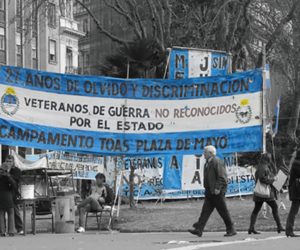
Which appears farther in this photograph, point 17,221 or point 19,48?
point 19,48

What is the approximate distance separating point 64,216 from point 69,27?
4622 cm

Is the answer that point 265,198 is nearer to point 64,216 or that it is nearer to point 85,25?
point 64,216

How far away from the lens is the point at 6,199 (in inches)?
625

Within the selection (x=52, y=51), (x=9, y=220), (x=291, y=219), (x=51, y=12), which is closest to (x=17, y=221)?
(x=9, y=220)

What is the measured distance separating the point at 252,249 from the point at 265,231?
4.54 metres

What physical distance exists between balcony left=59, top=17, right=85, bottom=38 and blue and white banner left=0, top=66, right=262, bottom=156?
140 feet

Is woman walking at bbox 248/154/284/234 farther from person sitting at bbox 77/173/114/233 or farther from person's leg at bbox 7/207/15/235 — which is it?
person's leg at bbox 7/207/15/235

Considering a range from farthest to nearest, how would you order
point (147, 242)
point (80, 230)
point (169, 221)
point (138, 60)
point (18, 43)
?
point (18, 43) < point (138, 60) < point (169, 221) < point (80, 230) < point (147, 242)

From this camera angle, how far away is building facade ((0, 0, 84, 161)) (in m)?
52.2

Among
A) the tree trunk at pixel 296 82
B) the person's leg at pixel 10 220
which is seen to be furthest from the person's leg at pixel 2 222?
the tree trunk at pixel 296 82

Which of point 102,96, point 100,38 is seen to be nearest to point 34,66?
point 100,38

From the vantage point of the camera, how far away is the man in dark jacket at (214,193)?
1434 cm

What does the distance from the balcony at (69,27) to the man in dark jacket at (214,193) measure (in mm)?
46121

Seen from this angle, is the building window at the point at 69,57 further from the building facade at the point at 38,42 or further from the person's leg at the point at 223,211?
the person's leg at the point at 223,211
